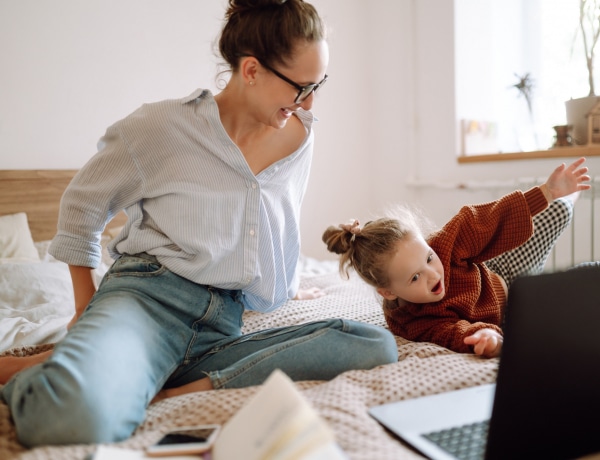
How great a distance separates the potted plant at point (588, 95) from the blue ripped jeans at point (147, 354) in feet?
5.23

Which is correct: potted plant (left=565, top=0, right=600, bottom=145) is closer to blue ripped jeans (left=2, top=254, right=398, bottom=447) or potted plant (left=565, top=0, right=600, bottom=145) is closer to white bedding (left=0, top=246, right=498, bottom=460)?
white bedding (left=0, top=246, right=498, bottom=460)

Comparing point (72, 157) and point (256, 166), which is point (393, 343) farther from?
point (72, 157)

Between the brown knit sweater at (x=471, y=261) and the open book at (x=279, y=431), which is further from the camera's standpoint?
the brown knit sweater at (x=471, y=261)

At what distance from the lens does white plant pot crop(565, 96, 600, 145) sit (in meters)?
2.14

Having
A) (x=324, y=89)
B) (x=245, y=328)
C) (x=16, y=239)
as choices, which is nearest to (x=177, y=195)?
(x=245, y=328)

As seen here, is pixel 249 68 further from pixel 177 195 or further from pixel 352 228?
pixel 352 228

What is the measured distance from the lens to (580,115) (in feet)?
7.13

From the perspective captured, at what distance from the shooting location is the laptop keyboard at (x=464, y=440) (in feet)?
2.14

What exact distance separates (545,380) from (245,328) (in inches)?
34.2

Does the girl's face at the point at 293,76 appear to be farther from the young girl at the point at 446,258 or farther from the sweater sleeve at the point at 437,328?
the sweater sleeve at the point at 437,328

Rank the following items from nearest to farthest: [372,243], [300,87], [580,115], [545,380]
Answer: [545,380]
[300,87]
[372,243]
[580,115]

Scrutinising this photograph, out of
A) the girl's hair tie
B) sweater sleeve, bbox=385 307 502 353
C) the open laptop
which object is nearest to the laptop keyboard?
the open laptop

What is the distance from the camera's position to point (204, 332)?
111 cm

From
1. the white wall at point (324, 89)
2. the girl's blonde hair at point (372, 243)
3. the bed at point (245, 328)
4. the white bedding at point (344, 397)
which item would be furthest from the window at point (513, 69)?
the white bedding at point (344, 397)
